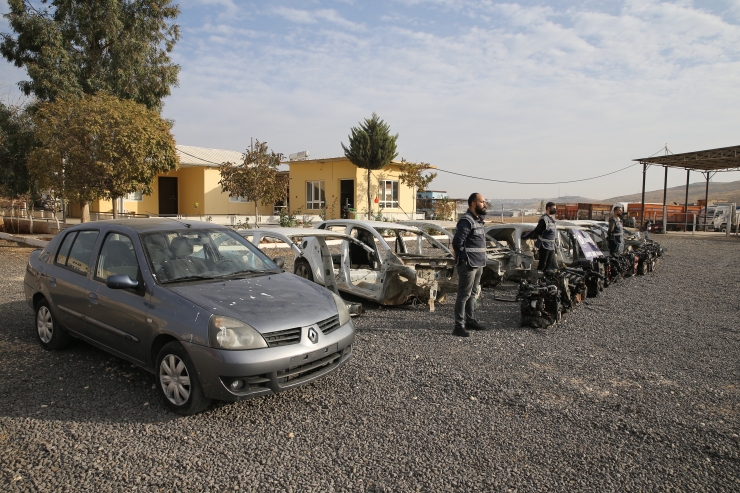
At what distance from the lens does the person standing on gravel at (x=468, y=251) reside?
6.32 meters

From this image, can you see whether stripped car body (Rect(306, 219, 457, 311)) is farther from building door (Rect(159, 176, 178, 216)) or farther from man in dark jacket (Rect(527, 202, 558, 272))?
building door (Rect(159, 176, 178, 216))

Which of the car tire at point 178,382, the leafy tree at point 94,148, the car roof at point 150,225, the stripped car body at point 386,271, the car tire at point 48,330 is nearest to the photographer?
the car tire at point 178,382

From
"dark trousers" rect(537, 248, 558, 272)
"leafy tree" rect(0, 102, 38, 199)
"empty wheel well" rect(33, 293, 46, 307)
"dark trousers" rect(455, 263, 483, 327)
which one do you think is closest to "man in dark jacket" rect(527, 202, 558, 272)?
"dark trousers" rect(537, 248, 558, 272)

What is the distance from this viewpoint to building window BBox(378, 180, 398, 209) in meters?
29.1

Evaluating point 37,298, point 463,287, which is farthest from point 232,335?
point 463,287

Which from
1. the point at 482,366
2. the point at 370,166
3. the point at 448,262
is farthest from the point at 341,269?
the point at 370,166

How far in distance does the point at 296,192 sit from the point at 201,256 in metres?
25.5

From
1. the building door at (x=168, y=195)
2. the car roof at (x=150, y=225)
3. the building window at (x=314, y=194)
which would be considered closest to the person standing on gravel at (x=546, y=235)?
the car roof at (x=150, y=225)

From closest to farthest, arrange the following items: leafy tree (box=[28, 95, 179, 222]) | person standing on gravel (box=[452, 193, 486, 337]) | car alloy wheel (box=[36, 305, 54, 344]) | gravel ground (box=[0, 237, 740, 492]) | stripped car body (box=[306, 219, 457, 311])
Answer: gravel ground (box=[0, 237, 740, 492]) < car alloy wheel (box=[36, 305, 54, 344]) < person standing on gravel (box=[452, 193, 486, 337]) < stripped car body (box=[306, 219, 457, 311]) < leafy tree (box=[28, 95, 179, 222])

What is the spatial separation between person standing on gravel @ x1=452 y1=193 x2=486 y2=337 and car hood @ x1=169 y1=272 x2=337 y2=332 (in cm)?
Result: 224

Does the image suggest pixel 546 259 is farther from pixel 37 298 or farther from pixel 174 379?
pixel 37 298

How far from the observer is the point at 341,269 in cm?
827

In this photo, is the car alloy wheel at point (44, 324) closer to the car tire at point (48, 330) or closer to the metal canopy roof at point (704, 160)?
the car tire at point (48, 330)

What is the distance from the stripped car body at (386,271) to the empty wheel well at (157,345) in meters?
3.78
